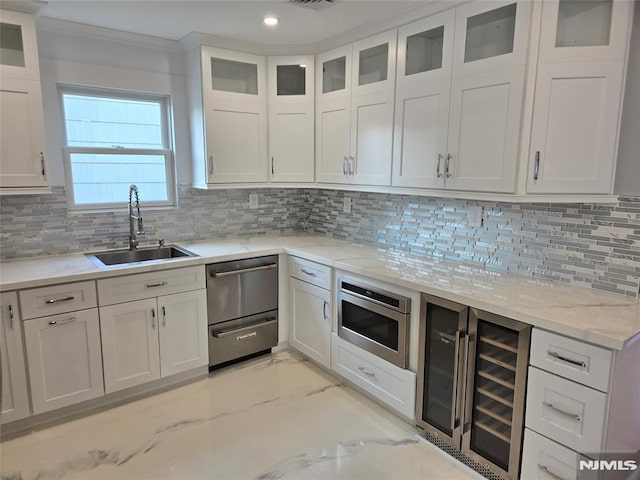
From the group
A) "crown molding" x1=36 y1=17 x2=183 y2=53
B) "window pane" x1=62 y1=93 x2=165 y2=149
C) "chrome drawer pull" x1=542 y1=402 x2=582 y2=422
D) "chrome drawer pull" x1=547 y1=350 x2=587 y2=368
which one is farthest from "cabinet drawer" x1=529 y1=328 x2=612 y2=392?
"crown molding" x1=36 y1=17 x2=183 y2=53

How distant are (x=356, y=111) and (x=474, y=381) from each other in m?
1.93

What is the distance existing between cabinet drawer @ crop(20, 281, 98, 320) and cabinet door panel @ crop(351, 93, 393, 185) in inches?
75.0

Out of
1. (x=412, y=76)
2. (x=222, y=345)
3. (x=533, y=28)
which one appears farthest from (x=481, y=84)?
(x=222, y=345)

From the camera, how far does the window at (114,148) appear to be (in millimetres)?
2953

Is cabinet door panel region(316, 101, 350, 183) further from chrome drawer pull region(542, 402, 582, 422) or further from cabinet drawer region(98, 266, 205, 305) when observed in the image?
chrome drawer pull region(542, 402, 582, 422)

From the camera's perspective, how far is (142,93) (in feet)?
10.4

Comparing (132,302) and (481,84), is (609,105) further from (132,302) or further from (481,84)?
(132,302)

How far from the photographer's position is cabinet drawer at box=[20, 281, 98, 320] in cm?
230

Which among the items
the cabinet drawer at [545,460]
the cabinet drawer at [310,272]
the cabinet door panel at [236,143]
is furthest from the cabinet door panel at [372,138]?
the cabinet drawer at [545,460]

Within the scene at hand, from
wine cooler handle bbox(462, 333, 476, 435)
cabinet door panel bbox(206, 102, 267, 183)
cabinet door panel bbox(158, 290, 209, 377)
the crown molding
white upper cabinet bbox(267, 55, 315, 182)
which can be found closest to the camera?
wine cooler handle bbox(462, 333, 476, 435)

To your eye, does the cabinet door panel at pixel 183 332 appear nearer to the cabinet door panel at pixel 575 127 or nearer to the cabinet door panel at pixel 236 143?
the cabinet door panel at pixel 236 143

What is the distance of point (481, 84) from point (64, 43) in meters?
Result: 2.70

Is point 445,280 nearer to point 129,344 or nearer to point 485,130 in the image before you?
point 485,130

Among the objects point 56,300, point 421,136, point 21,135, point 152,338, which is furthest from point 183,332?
point 421,136
